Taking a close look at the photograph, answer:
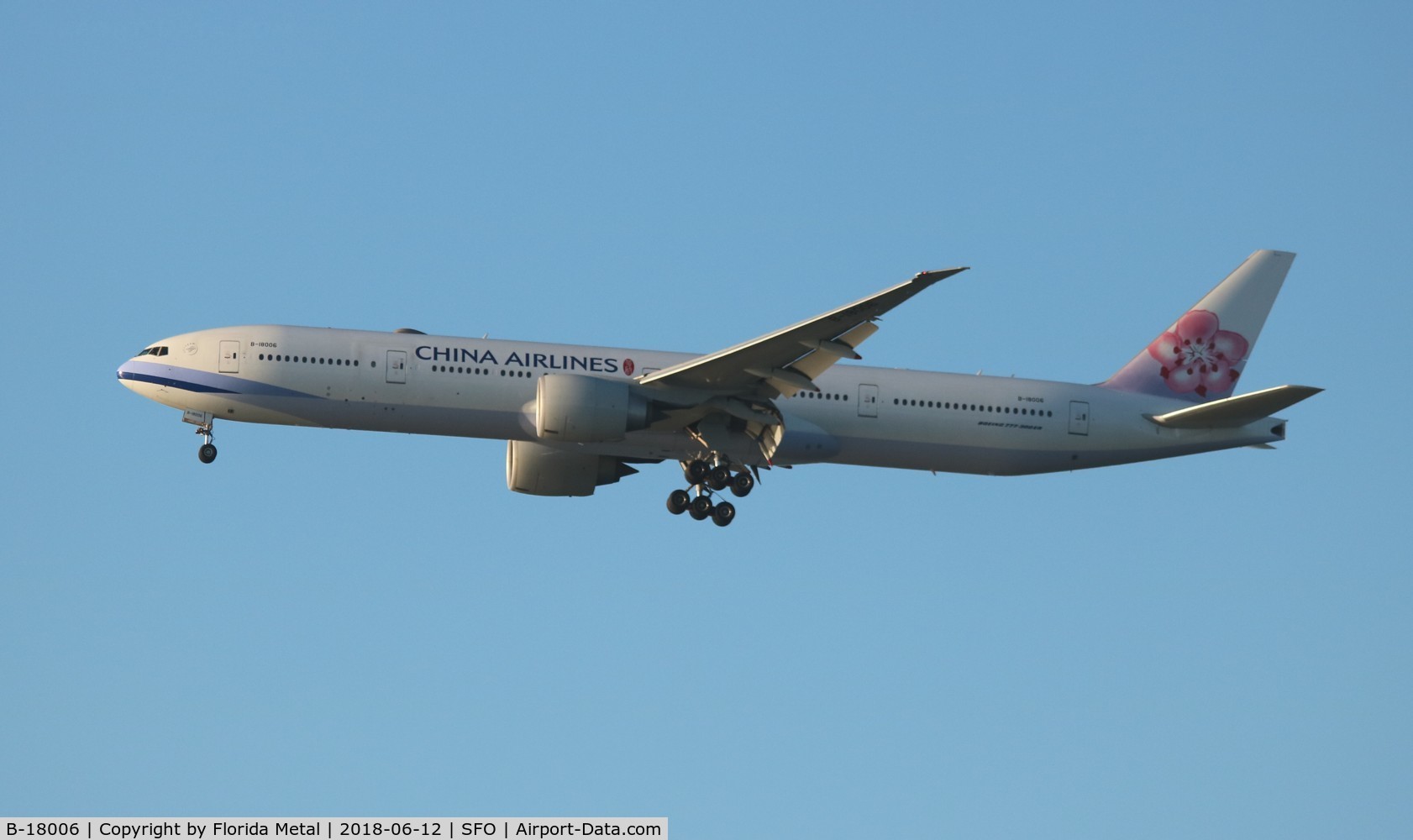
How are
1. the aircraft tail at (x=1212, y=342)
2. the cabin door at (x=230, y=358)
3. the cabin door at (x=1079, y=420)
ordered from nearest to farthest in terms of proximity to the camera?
the cabin door at (x=230, y=358)
the cabin door at (x=1079, y=420)
the aircraft tail at (x=1212, y=342)

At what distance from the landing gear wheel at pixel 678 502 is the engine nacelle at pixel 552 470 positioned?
7.95ft

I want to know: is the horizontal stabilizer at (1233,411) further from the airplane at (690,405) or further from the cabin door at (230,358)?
the cabin door at (230,358)

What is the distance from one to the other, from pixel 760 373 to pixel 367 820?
14547 millimetres

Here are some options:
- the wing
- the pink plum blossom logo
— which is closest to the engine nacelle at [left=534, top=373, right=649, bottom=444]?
the wing

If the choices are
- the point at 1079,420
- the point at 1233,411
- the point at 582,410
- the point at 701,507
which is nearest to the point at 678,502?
the point at 701,507

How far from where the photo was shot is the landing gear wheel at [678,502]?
47375 mm

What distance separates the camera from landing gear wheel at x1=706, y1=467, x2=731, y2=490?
1844 inches

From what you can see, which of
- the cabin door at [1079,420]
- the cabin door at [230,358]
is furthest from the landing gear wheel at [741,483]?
the cabin door at [230,358]

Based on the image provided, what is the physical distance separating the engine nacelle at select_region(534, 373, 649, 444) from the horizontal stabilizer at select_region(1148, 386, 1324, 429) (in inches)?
564

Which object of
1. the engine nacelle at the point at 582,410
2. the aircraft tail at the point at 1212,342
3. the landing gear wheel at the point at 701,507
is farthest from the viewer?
the aircraft tail at the point at 1212,342

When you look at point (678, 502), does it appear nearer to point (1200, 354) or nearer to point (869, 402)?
point (869, 402)

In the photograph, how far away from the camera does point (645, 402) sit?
4434cm

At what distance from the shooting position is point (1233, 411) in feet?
155

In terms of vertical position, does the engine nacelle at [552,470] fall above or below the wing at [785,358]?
below
